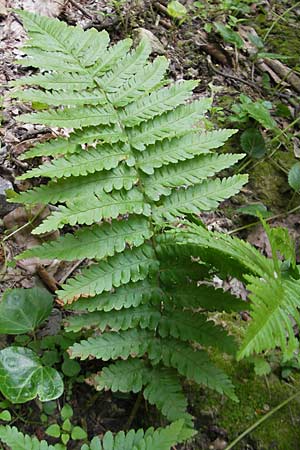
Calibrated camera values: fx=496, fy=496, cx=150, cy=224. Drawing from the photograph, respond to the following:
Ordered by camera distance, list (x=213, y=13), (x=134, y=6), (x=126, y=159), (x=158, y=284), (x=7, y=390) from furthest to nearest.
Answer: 1. (x=213, y=13)
2. (x=134, y=6)
3. (x=126, y=159)
4. (x=158, y=284)
5. (x=7, y=390)

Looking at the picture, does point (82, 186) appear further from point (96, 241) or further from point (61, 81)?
point (61, 81)

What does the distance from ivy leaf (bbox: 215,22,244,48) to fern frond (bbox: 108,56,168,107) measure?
1912mm

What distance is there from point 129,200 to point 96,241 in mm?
206

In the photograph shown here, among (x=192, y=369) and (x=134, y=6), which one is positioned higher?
(x=134, y=6)

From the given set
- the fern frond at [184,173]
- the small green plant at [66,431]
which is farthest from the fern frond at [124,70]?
the small green plant at [66,431]

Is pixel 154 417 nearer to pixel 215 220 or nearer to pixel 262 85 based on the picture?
pixel 215 220

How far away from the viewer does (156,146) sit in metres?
1.93

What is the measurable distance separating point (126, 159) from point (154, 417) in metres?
1.03

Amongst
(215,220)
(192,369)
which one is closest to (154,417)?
(192,369)

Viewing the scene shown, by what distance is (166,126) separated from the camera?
1936mm

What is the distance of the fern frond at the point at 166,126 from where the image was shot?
1.90 metres

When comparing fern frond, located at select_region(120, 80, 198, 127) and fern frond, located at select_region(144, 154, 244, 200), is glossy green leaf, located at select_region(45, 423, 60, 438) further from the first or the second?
fern frond, located at select_region(120, 80, 198, 127)

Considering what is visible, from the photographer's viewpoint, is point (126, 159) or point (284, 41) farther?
point (284, 41)

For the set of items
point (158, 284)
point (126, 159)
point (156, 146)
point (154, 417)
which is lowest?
point (154, 417)
